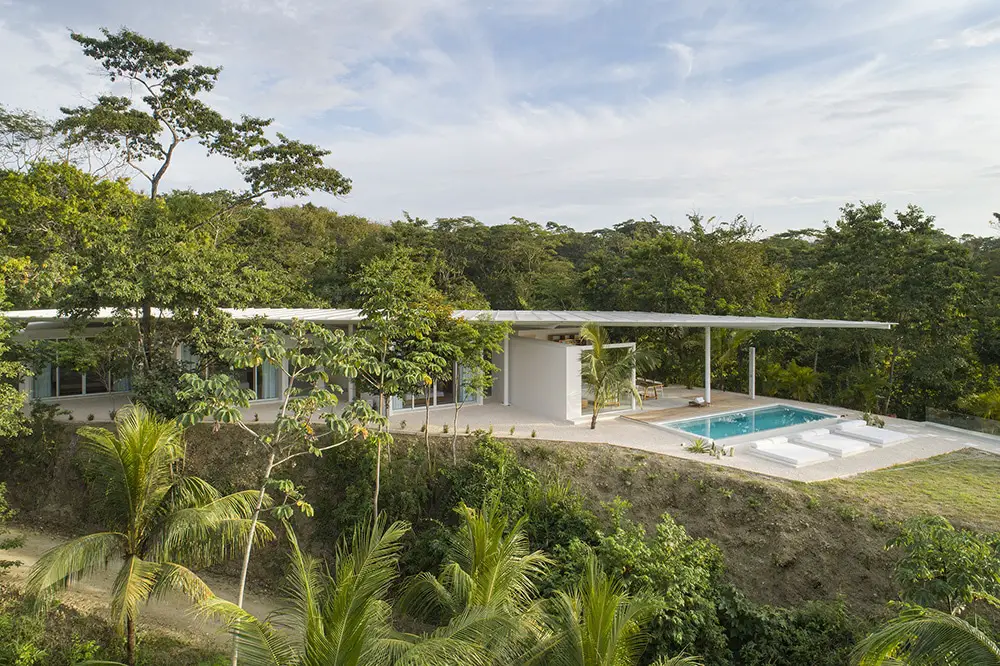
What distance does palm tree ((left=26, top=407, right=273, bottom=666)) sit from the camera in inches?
254

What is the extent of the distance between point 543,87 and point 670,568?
1589 cm

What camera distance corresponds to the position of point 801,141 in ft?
55.9

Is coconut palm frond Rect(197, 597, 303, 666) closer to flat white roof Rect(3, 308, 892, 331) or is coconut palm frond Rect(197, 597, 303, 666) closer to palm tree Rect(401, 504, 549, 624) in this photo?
palm tree Rect(401, 504, 549, 624)

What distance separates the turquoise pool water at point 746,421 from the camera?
14.4m

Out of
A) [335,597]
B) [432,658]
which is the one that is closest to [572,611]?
[432,658]

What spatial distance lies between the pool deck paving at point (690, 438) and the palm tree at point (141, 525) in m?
6.70

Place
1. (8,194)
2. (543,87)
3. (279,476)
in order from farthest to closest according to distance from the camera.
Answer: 1. (543,87)
2. (8,194)
3. (279,476)

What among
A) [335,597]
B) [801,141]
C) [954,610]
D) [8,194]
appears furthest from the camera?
[801,141]

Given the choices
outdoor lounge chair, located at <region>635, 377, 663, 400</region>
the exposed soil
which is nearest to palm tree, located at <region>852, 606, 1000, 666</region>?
the exposed soil

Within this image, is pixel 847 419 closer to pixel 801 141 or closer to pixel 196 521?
pixel 801 141

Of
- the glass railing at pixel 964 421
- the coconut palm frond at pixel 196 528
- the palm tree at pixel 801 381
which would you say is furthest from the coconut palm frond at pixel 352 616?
the palm tree at pixel 801 381

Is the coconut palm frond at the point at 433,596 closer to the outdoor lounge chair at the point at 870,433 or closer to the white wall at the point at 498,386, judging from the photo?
the white wall at the point at 498,386

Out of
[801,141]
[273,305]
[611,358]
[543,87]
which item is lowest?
[611,358]

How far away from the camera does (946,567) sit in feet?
21.1
